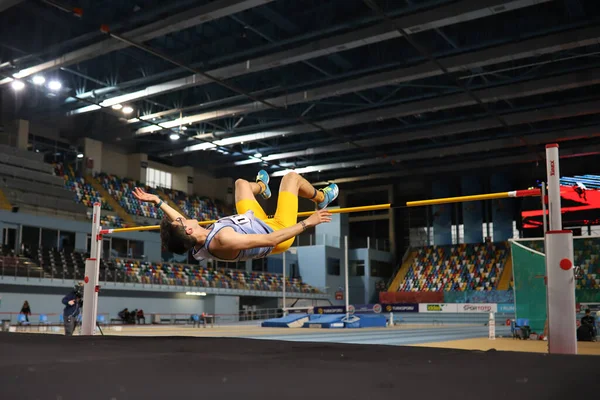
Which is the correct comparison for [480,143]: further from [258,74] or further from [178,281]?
[178,281]

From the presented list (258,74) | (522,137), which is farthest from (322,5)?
(522,137)

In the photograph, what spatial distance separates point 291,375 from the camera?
3020 mm

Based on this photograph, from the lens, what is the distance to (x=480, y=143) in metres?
30.4

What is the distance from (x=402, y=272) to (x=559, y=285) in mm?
34382

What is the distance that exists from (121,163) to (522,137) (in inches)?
834

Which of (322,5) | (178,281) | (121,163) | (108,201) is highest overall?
(322,5)

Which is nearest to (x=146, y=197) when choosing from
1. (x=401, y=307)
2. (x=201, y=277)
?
(x=401, y=307)

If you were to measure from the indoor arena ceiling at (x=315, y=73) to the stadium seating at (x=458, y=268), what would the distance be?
21.4 ft

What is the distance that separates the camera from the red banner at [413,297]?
33375 mm

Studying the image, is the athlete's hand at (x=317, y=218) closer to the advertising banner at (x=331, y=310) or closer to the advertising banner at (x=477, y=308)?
the advertising banner at (x=477, y=308)

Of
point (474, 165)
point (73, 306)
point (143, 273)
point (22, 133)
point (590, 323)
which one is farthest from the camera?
point (474, 165)

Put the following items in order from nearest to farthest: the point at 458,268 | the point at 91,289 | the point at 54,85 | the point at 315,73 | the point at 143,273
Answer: the point at 91,289 < the point at 54,85 < the point at 315,73 < the point at 143,273 < the point at 458,268

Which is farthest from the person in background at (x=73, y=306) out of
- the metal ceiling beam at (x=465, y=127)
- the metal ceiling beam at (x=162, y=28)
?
the metal ceiling beam at (x=465, y=127)

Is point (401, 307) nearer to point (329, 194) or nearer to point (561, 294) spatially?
point (561, 294)
